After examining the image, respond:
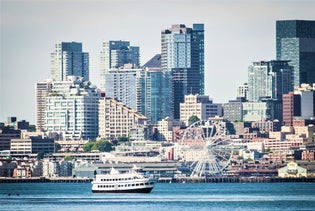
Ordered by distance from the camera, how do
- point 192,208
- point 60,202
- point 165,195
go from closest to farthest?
point 192,208 < point 60,202 < point 165,195

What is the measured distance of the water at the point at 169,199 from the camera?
451 feet

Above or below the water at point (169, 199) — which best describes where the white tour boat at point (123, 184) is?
above

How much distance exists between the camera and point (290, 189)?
7170 inches

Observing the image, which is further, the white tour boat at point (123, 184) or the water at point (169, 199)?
the white tour boat at point (123, 184)

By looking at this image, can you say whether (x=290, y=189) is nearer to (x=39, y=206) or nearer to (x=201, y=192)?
(x=201, y=192)

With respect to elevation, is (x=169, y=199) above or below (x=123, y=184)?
below

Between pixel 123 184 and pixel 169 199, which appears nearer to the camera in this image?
pixel 169 199

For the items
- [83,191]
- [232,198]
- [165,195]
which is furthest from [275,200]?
[83,191]

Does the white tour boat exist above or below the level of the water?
above

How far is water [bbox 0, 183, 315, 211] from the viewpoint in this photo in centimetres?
13738

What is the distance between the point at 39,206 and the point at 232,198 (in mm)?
20454

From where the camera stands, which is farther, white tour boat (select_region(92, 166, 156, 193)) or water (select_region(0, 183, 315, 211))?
white tour boat (select_region(92, 166, 156, 193))

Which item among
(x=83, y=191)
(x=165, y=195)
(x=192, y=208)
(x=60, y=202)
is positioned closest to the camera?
(x=192, y=208)

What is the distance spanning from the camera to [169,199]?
152000 millimetres
